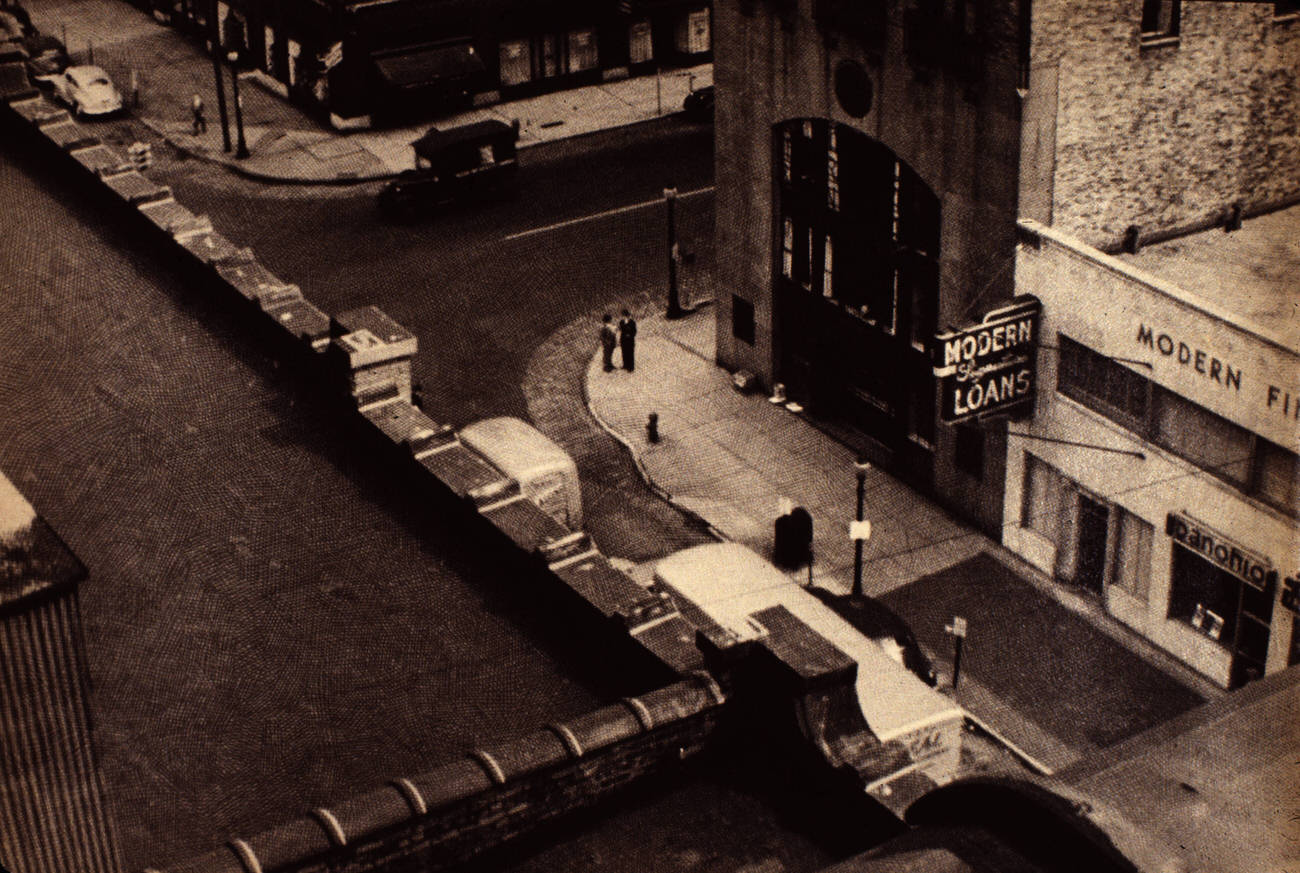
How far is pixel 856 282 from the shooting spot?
146 feet

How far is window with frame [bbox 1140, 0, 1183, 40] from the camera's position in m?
38.5

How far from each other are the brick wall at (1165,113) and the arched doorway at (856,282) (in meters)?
3.73

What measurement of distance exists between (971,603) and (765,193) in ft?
42.4

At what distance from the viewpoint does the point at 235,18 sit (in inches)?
2896

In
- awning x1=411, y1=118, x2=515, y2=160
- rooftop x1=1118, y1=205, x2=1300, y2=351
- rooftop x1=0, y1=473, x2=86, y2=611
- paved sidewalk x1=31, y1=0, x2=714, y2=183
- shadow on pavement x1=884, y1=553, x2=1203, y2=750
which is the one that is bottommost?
shadow on pavement x1=884, y1=553, x2=1203, y2=750

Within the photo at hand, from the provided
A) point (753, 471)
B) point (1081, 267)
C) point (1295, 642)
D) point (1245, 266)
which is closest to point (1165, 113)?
point (1245, 266)

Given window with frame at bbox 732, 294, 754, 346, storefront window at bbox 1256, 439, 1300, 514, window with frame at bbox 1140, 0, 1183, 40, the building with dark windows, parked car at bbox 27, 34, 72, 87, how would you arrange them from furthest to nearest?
1. the building with dark windows
2. window with frame at bbox 732, 294, 754, 346
3. parked car at bbox 27, 34, 72, 87
4. window with frame at bbox 1140, 0, 1183, 40
5. storefront window at bbox 1256, 439, 1300, 514

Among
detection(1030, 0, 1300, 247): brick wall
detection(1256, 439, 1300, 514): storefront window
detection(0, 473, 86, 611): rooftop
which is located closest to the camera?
detection(0, 473, 86, 611): rooftop

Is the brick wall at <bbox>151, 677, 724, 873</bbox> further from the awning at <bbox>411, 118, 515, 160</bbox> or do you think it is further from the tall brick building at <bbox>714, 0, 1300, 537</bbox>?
the awning at <bbox>411, 118, 515, 160</bbox>

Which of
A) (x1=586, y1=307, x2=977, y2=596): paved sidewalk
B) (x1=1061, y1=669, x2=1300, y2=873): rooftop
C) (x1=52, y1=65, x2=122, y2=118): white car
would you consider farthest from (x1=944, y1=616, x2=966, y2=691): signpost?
(x1=52, y1=65, x2=122, y2=118): white car

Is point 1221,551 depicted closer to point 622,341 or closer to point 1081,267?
point 1081,267

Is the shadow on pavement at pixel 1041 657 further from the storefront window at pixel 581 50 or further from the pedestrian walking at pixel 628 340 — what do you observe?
the storefront window at pixel 581 50

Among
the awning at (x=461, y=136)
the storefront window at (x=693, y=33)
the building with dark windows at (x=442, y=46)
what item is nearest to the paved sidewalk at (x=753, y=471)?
the awning at (x=461, y=136)

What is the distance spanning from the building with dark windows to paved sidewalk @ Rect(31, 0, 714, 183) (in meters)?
0.65
